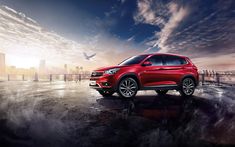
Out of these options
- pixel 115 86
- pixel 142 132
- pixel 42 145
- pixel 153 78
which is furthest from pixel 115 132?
pixel 153 78

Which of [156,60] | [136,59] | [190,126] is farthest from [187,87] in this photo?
[190,126]

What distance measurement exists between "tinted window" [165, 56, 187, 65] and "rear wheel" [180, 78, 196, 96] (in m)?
0.80

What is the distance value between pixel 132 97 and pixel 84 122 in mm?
3610

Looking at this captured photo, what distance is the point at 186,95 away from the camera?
8719 mm

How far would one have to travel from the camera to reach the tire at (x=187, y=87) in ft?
28.1

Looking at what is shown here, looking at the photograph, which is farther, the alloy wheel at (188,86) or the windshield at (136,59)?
the alloy wheel at (188,86)

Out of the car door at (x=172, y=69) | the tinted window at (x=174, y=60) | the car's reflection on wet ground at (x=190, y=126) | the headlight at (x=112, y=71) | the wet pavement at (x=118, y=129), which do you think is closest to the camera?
the wet pavement at (x=118, y=129)

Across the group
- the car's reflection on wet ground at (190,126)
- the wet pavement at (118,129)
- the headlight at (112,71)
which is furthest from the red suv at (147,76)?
the wet pavement at (118,129)

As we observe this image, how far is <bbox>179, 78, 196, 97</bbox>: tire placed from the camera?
8.58 metres

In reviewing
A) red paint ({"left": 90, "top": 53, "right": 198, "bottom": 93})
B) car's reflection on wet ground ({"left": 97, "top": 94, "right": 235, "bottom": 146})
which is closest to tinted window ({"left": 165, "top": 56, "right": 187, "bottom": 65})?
red paint ({"left": 90, "top": 53, "right": 198, "bottom": 93})

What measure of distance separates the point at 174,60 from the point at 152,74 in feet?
5.29

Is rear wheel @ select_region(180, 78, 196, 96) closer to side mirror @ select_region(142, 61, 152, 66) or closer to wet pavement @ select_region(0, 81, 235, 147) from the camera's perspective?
side mirror @ select_region(142, 61, 152, 66)

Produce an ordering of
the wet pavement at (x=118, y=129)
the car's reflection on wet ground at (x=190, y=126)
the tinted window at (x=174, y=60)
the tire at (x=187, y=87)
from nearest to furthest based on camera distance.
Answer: the wet pavement at (x=118, y=129) < the car's reflection on wet ground at (x=190, y=126) < the tinted window at (x=174, y=60) < the tire at (x=187, y=87)

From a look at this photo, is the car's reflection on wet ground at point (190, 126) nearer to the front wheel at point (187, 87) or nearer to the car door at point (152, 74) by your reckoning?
the car door at point (152, 74)
